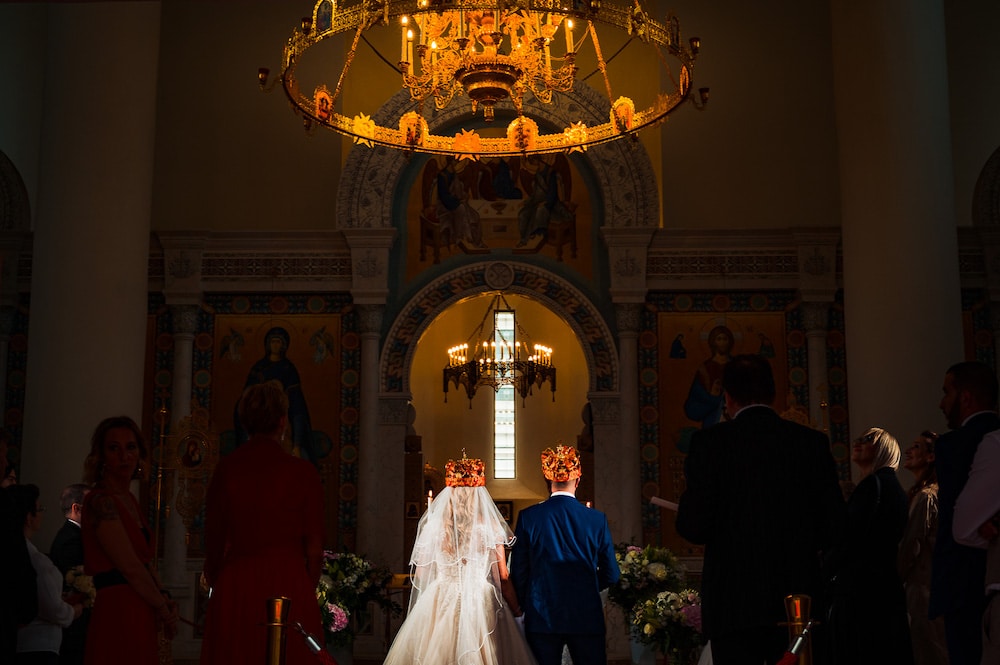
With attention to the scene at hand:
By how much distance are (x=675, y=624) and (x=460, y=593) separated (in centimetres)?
160

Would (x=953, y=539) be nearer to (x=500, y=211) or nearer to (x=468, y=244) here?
(x=468, y=244)

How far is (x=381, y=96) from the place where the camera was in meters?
14.9

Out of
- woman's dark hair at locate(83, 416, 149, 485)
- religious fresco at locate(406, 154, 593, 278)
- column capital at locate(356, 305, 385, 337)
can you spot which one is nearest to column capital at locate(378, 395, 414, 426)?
column capital at locate(356, 305, 385, 337)

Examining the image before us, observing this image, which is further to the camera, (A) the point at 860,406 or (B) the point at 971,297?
(B) the point at 971,297

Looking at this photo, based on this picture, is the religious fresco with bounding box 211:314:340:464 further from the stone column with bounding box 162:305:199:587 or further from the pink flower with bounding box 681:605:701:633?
the pink flower with bounding box 681:605:701:633

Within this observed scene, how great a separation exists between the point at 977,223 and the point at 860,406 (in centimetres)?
443

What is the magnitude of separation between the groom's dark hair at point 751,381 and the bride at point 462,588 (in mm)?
3994

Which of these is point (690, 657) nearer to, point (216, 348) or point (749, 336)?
point (749, 336)

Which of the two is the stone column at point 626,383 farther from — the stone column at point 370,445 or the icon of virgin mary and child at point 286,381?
the icon of virgin mary and child at point 286,381

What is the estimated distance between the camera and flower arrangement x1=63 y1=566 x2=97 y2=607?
6316 mm

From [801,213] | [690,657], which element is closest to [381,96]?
[801,213]

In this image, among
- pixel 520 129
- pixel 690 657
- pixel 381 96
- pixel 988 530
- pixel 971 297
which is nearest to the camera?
pixel 988 530

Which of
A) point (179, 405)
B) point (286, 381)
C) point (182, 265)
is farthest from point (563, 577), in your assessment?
point (182, 265)

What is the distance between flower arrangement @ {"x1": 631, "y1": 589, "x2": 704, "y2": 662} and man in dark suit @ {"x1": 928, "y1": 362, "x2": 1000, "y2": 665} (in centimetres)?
375
